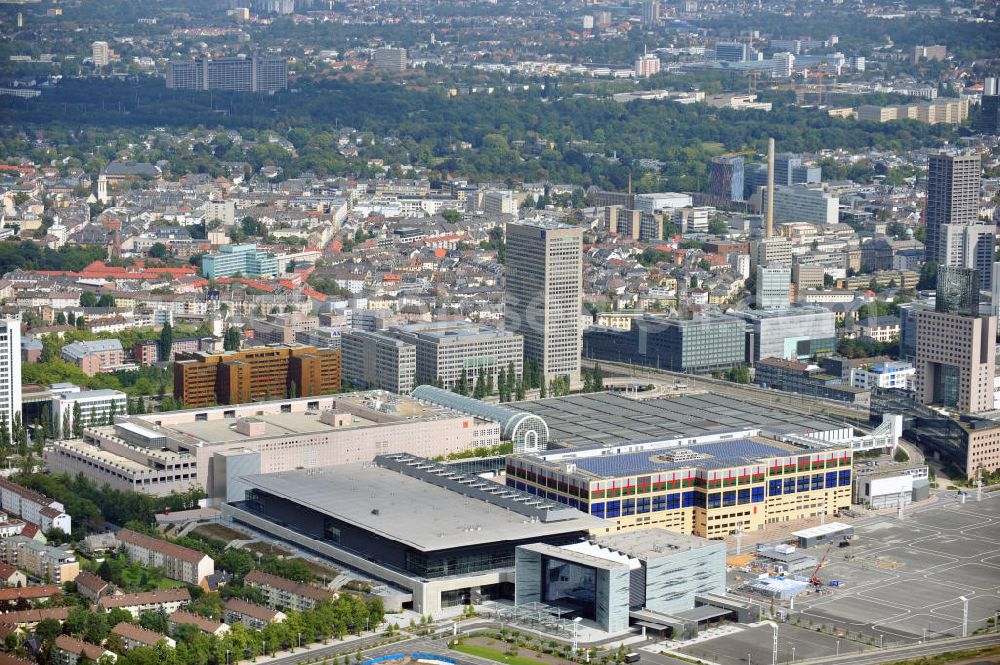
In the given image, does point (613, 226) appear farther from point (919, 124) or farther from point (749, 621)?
point (749, 621)

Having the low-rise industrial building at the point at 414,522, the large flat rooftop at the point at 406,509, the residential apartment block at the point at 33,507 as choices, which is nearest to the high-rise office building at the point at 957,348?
the low-rise industrial building at the point at 414,522

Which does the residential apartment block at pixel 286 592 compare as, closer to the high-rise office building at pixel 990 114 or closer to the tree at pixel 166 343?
the tree at pixel 166 343

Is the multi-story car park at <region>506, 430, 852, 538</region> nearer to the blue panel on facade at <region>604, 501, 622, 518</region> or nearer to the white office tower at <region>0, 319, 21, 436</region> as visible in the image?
the blue panel on facade at <region>604, 501, 622, 518</region>

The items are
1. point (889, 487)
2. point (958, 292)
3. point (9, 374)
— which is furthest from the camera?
point (958, 292)

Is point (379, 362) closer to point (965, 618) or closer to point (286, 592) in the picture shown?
point (286, 592)

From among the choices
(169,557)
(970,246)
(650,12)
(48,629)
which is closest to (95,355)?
(169,557)

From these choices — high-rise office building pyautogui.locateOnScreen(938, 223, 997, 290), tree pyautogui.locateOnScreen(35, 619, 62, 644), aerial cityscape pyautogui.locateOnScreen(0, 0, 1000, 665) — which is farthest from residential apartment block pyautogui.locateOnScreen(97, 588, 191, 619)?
→ high-rise office building pyautogui.locateOnScreen(938, 223, 997, 290)

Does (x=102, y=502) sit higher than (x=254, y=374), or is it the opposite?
(x=254, y=374)
